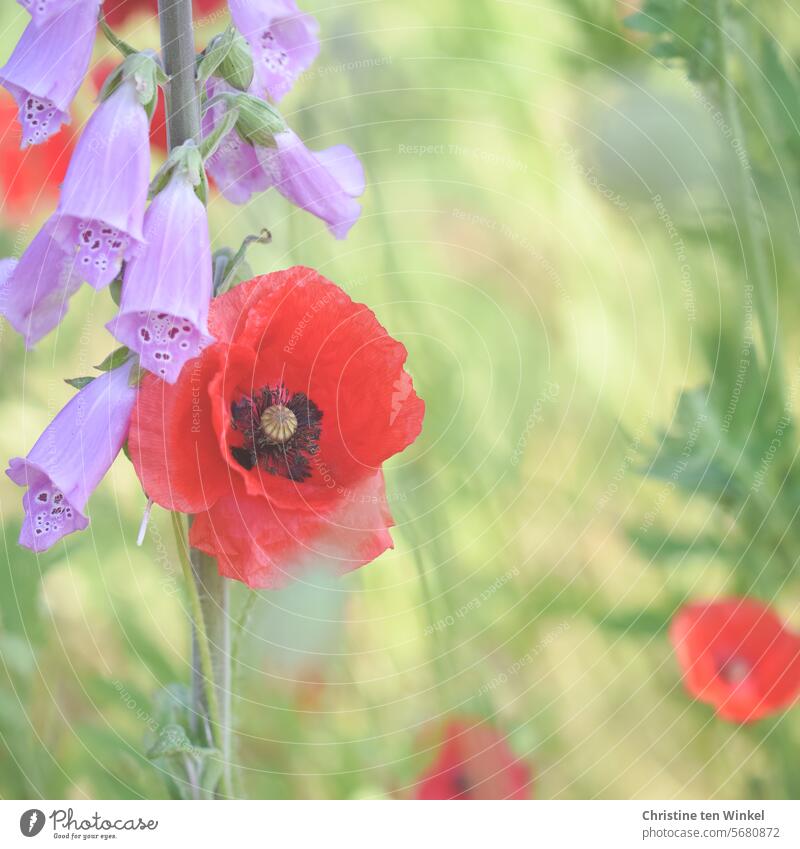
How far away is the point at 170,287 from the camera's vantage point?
35 cm

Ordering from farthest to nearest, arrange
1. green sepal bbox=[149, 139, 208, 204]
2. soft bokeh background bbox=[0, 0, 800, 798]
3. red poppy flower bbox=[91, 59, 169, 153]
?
soft bokeh background bbox=[0, 0, 800, 798] < red poppy flower bbox=[91, 59, 169, 153] < green sepal bbox=[149, 139, 208, 204]

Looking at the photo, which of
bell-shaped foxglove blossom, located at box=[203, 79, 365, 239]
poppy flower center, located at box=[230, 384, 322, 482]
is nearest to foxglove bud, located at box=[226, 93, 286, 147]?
bell-shaped foxglove blossom, located at box=[203, 79, 365, 239]

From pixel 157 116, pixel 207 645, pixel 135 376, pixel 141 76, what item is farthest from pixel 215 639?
pixel 157 116

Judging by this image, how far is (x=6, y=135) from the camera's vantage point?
74 cm

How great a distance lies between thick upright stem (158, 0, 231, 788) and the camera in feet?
1.18

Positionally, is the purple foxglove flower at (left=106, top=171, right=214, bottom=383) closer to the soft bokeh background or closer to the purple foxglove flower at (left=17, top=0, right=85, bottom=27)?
the purple foxglove flower at (left=17, top=0, right=85, bottom=27)

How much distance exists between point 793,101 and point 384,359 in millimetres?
429

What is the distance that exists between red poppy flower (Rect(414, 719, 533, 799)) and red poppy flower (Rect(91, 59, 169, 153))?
1.35ft

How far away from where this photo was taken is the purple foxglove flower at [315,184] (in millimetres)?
403

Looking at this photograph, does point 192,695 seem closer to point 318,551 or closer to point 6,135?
point 318,551
